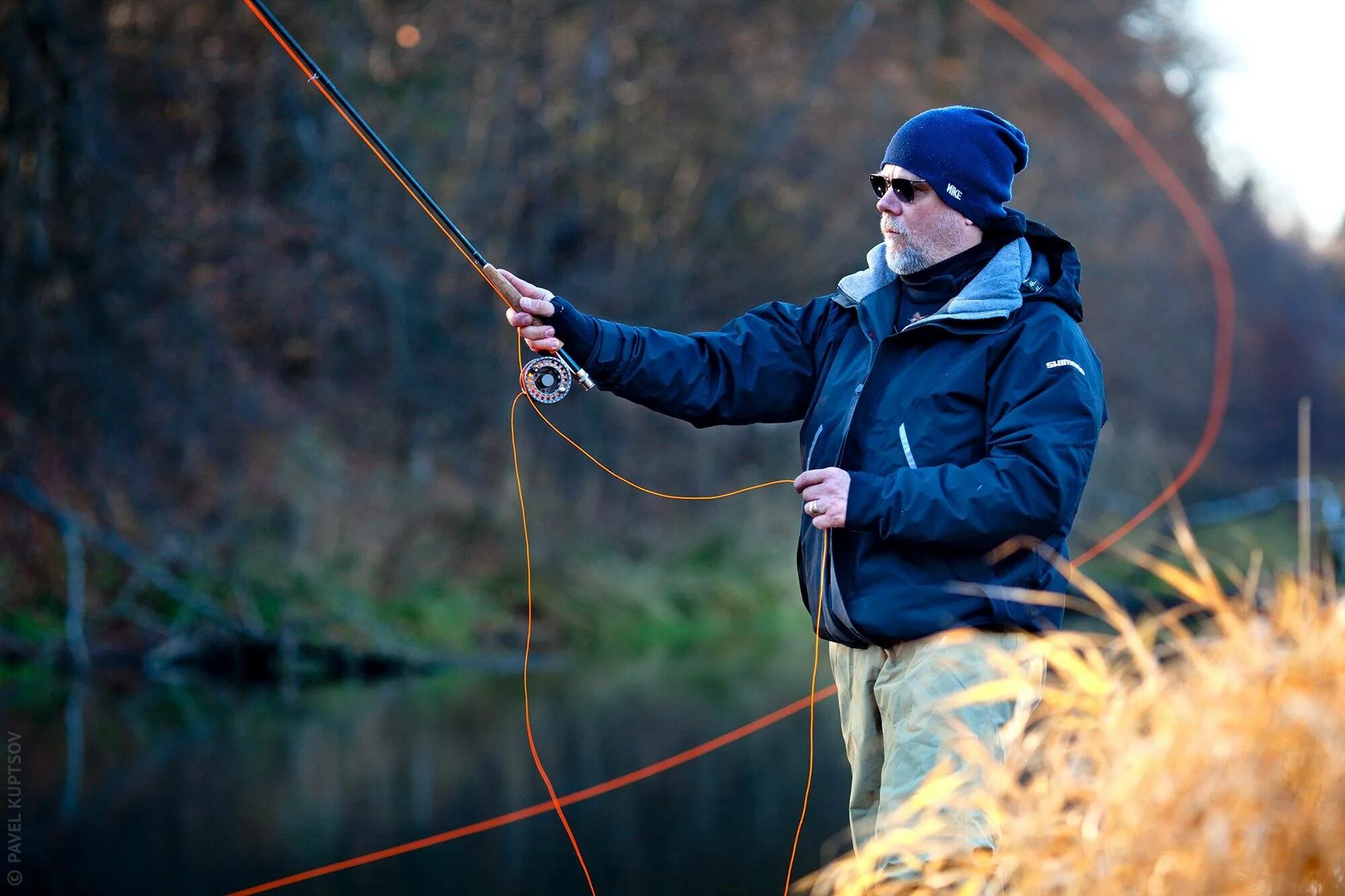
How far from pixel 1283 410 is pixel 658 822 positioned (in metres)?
26.7

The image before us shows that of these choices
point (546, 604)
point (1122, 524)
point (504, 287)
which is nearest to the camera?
point (504, 287)

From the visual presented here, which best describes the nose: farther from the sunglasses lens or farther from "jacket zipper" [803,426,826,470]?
"jacket zipper" [803,426,826,470]

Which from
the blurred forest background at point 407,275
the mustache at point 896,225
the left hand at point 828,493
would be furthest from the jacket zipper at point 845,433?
the blurred forest background at point 407,275

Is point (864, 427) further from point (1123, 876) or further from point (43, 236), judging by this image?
point (43, 236)

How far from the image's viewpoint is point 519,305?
3.60 meters

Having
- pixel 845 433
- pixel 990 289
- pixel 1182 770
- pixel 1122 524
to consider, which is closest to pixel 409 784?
pixel 845 433

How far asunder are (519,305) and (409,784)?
3.31 meters

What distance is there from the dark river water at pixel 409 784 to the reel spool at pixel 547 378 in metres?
1.76

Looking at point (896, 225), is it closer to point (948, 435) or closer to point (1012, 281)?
point (1012, 281)

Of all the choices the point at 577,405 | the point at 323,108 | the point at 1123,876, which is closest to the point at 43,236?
the point at 323,108

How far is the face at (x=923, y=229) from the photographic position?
11.1ft

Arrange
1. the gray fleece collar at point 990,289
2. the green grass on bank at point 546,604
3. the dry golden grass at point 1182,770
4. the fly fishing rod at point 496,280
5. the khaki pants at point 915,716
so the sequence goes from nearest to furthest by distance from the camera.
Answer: the dry golden grass at point 1182,770
the khaki pants at point 915,716
the gray fleece collar at point 990,289
the fly fishing rod at point 496,280
the green grass on bank at point 546,604

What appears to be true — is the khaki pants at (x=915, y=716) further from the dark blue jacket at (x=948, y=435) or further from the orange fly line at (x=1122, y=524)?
the orange fly line at (x=1122, y=524)

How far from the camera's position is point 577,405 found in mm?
13703
